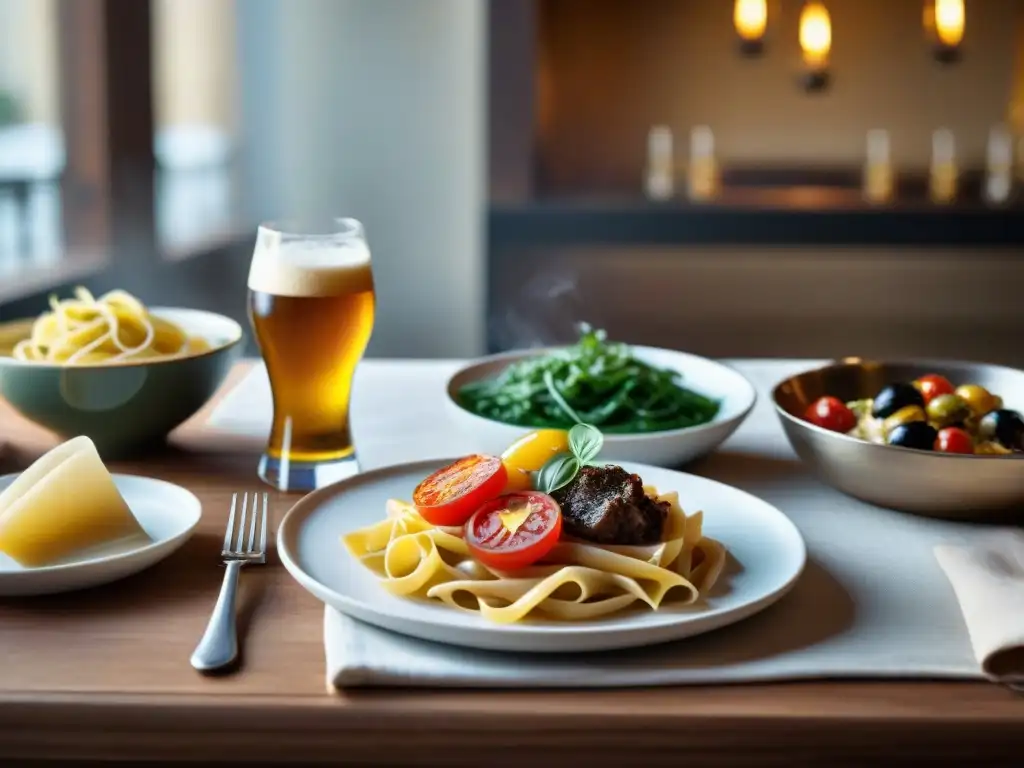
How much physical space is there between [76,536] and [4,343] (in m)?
0.52

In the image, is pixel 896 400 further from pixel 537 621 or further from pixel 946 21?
pixel 946 21

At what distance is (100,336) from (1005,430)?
0.96 m

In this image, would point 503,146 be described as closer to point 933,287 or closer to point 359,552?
point 933,287

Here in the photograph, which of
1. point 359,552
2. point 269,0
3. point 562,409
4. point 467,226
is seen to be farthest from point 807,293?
point 359,552

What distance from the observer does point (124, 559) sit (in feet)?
3.03

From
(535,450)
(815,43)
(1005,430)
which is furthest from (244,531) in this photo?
(815,43)

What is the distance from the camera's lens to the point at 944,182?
17.5 feet

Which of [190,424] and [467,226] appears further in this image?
[467,226]

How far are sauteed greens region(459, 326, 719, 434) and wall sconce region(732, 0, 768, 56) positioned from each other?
1977mm

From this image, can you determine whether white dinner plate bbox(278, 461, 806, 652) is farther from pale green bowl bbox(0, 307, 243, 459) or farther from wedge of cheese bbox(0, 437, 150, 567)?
pale green bowl bbox(0, 307, 243, 459)

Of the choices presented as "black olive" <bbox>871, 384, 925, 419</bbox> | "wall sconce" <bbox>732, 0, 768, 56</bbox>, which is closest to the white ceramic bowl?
"black olive" <bbox>871, 384, 925, 419</bbox>

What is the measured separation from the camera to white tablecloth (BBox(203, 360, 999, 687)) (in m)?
0.80

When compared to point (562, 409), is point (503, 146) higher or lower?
higher

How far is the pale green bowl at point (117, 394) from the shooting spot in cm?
127
